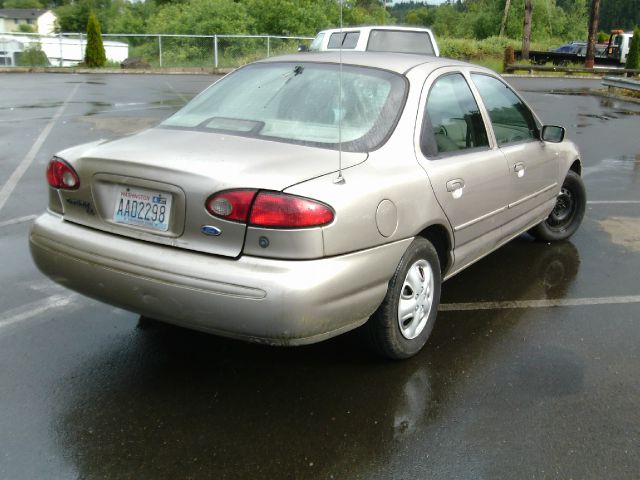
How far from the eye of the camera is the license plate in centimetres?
305

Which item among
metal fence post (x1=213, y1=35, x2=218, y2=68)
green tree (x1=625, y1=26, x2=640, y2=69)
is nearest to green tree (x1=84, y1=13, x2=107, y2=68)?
metal fence post (x1=213, y1=35, x2=218, y2=68)

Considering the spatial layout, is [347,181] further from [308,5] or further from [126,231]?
[308,5]

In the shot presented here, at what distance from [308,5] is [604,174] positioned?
144ft

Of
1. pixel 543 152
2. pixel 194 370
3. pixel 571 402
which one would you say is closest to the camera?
pixel 571 402

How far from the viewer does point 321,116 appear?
3.66 m

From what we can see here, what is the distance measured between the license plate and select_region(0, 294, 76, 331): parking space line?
1.31m

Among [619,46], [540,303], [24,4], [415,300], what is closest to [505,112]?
[540,303]

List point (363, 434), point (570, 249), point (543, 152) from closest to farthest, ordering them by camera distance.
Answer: point (363, 434) < point (543, 152) < point (570, 249)

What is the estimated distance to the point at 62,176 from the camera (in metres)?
3.46

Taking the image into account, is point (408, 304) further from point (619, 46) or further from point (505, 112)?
point (619, 46)

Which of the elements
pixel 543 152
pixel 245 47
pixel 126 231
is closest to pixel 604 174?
pixel 543 152

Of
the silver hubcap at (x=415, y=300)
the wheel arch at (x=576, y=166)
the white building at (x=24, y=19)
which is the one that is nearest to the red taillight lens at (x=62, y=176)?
the silver hubcap at (x=415, y=300)

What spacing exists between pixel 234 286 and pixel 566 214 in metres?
4.17

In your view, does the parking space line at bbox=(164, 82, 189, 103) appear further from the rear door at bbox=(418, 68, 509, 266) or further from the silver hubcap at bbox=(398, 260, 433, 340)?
Result: the silver hubcap at bbox=(398, 260, 433, 340)
